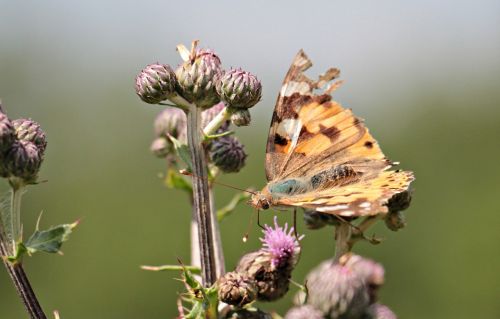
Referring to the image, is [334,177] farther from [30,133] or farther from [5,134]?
[5,134]

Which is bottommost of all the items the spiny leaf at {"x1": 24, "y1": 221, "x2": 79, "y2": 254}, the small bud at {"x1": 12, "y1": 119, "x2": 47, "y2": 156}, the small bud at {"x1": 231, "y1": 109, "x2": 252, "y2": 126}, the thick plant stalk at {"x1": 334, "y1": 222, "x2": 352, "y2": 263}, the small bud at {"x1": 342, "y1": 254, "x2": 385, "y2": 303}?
the small bud at {"x1": 342, "y1": 254, "x2": 385, "y2": 303}

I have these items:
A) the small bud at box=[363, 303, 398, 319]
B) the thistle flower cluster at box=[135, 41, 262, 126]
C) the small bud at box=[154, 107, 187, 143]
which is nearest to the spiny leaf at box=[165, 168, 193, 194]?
the small bud at box=[154, 107, 187, 143]

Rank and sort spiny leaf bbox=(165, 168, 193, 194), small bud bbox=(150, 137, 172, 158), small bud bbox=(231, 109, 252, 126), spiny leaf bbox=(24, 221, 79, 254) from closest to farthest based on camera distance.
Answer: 1. spiny leaf bbox=(24, 221, 79, 254)
2. small bud bbox=(231, 109, 252, 126)
3. spiny leaf bbox=(165, 168, 193, 194)
4. small bud bbox=(150, 137, 172, 158)

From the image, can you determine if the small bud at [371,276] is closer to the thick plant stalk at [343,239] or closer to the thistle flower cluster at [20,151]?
the thick plant stalk at [343,239]

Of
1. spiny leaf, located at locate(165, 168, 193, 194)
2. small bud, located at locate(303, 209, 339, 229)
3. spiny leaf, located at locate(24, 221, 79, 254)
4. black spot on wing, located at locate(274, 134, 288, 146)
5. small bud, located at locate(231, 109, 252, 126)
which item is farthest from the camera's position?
black spot on wing, located at locate(274, 134, 288, 146)

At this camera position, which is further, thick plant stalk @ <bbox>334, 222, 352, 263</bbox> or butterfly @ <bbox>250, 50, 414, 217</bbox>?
butterfly @ <bbox>250, 50, 414, 217</bbox>

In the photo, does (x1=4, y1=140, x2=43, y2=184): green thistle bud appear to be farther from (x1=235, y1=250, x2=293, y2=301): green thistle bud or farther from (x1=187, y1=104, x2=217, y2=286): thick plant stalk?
(x1=235, y1=250, x2=293, y2=301): green thistle bud
